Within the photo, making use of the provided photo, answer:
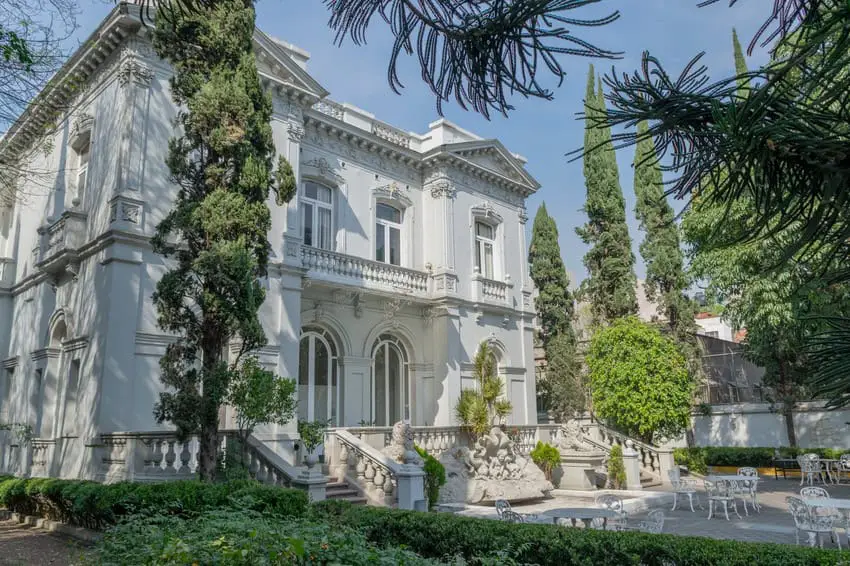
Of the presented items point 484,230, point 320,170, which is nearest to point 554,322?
point 484,230

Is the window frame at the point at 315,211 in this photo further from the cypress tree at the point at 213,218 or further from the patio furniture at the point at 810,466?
the patio furniture at the point at 810,466

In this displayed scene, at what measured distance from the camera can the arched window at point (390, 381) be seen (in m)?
19.1

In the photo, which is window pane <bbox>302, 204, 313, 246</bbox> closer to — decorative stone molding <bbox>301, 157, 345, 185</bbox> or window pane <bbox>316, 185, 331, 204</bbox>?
window pane <bbox>316, 185, 331, 204</bbox>

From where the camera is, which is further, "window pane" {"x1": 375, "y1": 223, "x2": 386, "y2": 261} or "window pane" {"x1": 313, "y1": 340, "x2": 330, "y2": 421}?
"window pane" {"x1": 375, "y1": 223, "x2": 386, "y2": 261}

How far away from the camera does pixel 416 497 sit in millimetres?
12078

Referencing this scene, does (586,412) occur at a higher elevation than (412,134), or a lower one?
lower

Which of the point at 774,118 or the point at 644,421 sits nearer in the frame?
the point at 774,118

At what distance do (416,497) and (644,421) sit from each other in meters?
10.3

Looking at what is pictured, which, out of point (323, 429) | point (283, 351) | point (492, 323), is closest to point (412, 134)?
point (492, 323)

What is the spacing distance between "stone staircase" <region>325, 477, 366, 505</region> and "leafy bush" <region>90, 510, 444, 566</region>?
6.89 meters

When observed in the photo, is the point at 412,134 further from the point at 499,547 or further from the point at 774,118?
the point at 774,118

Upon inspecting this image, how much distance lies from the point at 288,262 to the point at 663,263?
15841mm

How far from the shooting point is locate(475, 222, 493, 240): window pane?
22281mm

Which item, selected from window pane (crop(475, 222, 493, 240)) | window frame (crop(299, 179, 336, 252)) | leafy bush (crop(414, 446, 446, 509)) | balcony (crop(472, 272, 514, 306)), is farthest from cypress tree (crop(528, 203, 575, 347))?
leafy bush (crop(414, 446, 446, 509))
